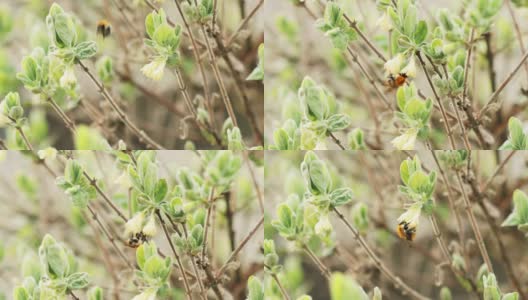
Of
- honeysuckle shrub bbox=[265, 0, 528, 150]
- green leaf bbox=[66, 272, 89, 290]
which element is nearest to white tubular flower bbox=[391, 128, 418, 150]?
honeysuckle shrub bbox=[265, 0, 528, 150]

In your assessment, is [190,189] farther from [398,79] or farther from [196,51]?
[398,79]

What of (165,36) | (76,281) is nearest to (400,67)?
(165,36)

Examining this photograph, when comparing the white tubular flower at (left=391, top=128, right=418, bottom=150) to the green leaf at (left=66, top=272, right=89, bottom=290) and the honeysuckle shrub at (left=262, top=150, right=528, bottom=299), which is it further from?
the green leaf at (left=66, top=272, right=89, bottom=290)

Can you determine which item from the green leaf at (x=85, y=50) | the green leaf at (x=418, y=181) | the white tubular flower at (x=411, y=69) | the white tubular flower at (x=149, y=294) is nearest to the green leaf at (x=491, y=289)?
the green leaf at (x=418, y=181)

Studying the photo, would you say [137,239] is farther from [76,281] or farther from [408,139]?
[408,139]

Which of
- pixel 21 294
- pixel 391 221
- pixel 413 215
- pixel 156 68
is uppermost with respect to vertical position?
pixel 156 68

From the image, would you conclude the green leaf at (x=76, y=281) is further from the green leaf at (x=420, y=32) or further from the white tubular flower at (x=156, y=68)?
the green leaf at (x=420, y=32)
